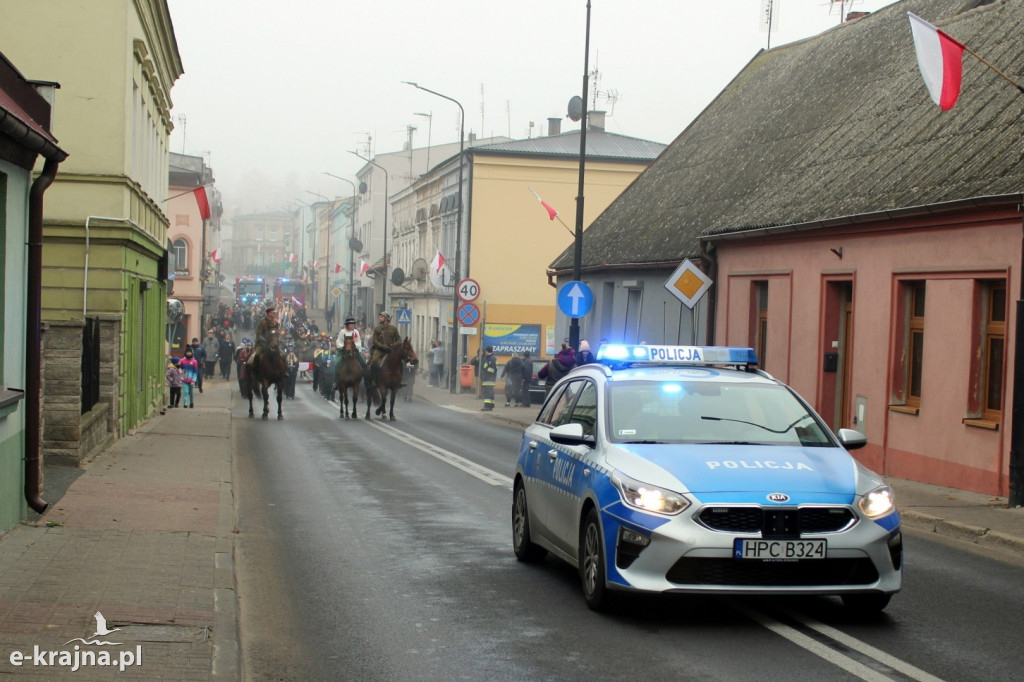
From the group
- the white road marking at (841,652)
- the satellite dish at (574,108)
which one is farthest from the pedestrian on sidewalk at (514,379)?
the white road marking at (841,652)

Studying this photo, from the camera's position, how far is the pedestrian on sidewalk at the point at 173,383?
110ft

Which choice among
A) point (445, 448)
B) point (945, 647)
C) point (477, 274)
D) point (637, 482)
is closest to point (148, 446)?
point (445, 448)

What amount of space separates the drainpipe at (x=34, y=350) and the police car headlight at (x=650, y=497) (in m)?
5.77

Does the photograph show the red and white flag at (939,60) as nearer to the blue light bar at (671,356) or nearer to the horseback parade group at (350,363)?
the blue light bar at (671,356)

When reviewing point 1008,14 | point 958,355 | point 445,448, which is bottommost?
point 445,448

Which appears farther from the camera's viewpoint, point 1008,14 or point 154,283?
point 154,283

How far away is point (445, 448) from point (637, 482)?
14.3m

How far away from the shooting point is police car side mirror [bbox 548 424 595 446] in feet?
27.8

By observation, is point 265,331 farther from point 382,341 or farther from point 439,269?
point 439,269

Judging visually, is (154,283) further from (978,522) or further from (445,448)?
(978,522)

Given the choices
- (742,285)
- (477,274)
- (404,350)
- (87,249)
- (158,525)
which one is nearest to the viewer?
(158,525)

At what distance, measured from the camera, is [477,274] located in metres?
55.5

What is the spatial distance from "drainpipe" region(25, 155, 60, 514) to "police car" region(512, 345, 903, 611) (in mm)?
4650

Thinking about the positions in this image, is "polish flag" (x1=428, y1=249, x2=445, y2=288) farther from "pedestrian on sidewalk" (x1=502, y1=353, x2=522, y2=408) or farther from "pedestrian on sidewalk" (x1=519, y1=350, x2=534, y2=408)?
"pedestrian on sidewalk" (x1=519, y1=350, x2=534, y2=408)
